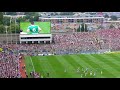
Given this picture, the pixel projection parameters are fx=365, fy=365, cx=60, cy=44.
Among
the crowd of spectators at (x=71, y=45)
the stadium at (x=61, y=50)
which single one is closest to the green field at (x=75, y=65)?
the stadium at (x=61, y=50)

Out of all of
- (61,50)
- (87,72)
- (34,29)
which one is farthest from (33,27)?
(87,72)

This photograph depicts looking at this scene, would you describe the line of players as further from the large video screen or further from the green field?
the large video screen

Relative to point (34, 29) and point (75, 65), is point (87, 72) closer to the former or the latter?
point (75, 65)

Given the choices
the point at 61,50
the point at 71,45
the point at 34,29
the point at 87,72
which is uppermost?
the point at 34,29

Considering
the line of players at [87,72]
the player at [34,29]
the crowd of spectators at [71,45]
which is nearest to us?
the line of players at [87,72]

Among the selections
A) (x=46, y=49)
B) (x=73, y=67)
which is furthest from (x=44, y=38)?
(x=73, y=67)

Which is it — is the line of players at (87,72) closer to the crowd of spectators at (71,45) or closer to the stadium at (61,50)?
the stadium at (61,50)
